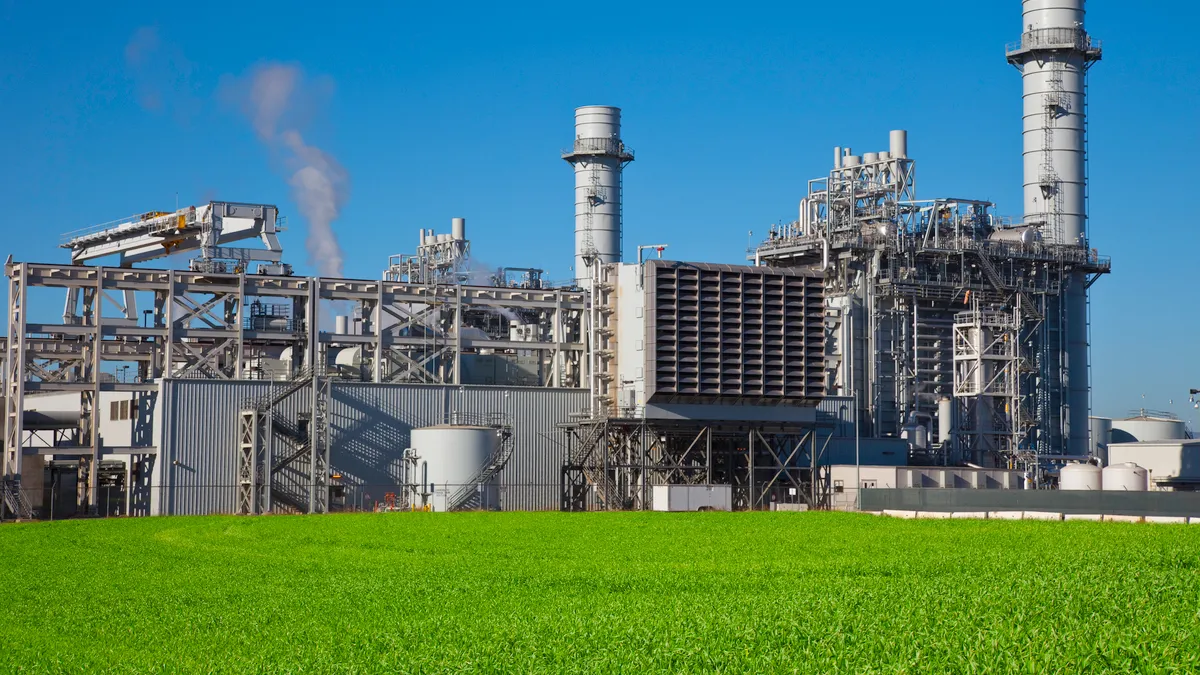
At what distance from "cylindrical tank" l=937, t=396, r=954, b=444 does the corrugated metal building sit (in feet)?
64.2

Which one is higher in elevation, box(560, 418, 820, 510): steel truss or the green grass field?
box(560, 418, 820, 510): steel truss

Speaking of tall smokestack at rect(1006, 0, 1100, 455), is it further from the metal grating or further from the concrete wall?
the metal grating

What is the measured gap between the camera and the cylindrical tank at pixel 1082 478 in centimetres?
7162

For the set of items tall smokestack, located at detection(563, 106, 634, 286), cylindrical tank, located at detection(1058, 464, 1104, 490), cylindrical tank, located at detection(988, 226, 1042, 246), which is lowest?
cylindrical tank, located at detection(1058, 464, 1104, 490)

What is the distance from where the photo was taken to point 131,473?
6881cm

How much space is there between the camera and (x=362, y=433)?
71625 mm

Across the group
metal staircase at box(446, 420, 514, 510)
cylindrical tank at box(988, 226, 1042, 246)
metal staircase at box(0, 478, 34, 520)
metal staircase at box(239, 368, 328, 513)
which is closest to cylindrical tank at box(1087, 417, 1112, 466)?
cylindrical tank at box(988, 226, 1042, 246)

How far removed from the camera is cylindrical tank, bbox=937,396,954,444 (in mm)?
81231

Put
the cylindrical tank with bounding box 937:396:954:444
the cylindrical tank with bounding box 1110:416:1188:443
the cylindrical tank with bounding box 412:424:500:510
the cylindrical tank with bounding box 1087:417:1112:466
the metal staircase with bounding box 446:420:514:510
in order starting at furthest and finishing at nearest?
1. the cylindrical tank with bounding box 1110:416:1188:443
2. the cylindrical tank with bounding box 1087:417:1112:466
3. the cylindrical tank with bounding box 937:396:954:444
4. the metal staircase with bounding box 446:420:514:510
5. the cylindrical tank with bounding box 412:424:500:510

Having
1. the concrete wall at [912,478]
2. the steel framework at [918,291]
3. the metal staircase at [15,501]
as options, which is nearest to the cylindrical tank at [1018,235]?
the steel framework at [918,291]

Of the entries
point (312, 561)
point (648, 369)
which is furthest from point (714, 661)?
point (648, 369)

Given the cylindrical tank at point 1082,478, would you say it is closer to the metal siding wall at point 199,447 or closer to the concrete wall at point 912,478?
the concrete wall at point 912,478

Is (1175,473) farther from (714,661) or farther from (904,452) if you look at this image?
(714,661)

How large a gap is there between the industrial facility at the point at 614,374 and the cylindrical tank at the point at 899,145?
0.23 metres
